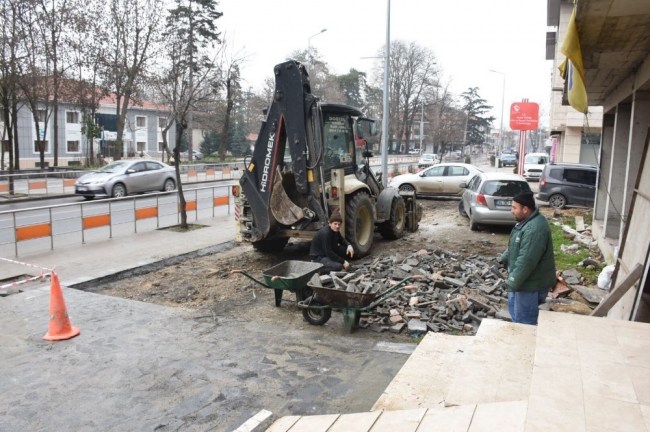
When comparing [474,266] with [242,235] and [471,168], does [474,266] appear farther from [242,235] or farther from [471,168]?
[471,168]

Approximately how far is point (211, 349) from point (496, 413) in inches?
145

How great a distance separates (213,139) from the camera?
62.3 meters

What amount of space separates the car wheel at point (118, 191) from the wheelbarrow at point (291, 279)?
1530cm

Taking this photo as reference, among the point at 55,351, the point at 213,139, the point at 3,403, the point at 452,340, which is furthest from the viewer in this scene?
the point at 213,139

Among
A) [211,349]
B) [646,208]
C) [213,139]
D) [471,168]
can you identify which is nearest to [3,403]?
[211,349]

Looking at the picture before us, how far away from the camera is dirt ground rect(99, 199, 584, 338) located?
764cm

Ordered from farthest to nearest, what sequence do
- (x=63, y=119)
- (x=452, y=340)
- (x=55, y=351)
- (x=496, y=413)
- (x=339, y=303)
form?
(x=63, y=119) < (x=339, y=303) < (x=55, y=351) < (x=452, y=340) < (x=496, y=413)

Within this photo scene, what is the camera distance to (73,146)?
52.3m

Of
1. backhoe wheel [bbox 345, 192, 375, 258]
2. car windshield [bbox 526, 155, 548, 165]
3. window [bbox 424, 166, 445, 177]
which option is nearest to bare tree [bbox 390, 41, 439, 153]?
car windshield [bbox 526, 155, 548, 165]

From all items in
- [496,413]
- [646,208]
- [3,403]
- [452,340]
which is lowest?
[3,403]

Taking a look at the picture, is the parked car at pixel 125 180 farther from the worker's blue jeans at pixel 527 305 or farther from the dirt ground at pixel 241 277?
the worker's blue jeans at pixel 527 305

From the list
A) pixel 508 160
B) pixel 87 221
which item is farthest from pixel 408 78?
pixel 87 221

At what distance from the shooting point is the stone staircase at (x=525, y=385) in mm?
2855

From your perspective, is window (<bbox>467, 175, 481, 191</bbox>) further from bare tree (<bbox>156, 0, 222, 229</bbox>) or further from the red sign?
the red sign
